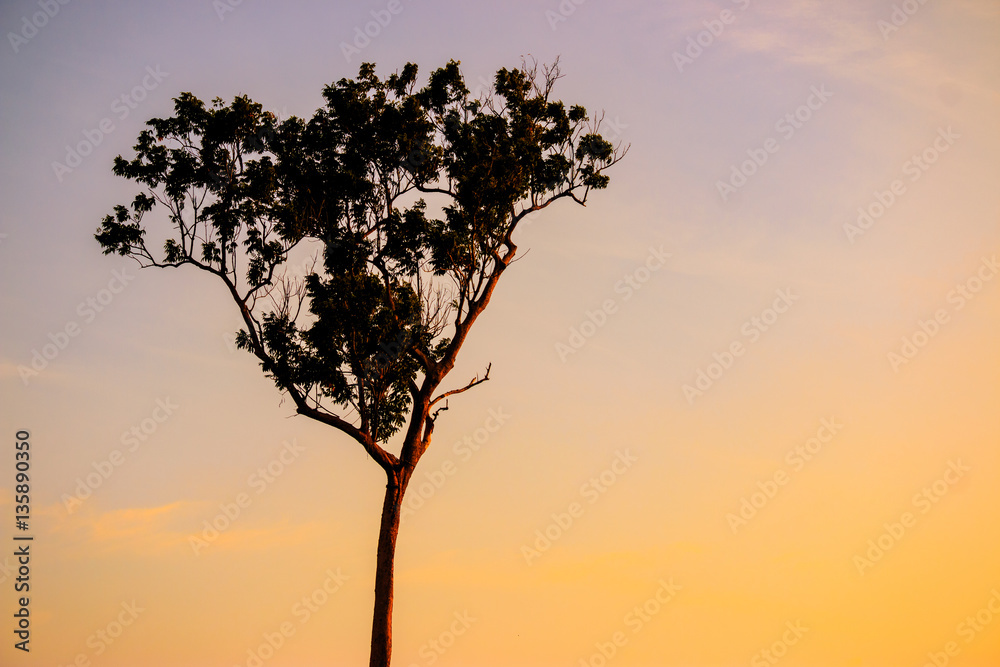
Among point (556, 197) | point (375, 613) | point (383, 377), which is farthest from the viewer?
point (556, 197)

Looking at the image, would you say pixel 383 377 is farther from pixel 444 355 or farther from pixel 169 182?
pixel 169 182

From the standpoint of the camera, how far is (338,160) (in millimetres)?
25750

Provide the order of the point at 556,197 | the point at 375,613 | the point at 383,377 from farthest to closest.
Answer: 1. the point at 556,197
2. the point at 383,377
3. the point at 375,613

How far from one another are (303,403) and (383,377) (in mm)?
2257

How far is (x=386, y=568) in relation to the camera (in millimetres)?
23219

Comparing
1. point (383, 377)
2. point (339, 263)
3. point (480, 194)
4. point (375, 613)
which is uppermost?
point (480, 194)

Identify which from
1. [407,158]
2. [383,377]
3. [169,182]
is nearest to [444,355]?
[383,377]

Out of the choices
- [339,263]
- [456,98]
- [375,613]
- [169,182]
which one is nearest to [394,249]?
[339,263]

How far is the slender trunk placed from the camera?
22.8 meters

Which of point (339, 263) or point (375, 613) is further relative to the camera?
point (339, 263)

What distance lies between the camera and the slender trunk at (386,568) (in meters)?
22.8

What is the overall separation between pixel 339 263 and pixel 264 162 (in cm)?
354

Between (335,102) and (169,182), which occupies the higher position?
(335,102)

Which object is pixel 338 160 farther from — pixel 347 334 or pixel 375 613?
pixel 375 613
